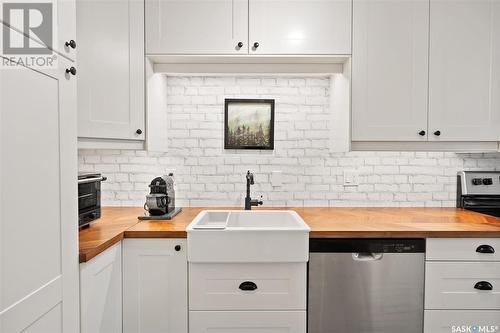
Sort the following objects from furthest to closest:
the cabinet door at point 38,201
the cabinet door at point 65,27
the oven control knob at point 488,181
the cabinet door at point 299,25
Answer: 1. the oven control knob at point 488,181
2. the cabinet door at point 299,25
3. the cabinet door at point 65,27
4. the cabinet door at point 38,201

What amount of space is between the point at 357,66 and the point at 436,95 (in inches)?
20.6

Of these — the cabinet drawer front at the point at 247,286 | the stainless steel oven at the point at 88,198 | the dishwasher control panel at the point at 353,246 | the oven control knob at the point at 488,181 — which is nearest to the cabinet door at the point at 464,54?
the oven control knob at the point at 488,181

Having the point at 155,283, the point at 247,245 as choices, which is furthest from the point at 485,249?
the point at 155,283

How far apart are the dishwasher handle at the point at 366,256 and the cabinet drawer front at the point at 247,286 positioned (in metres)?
0.29

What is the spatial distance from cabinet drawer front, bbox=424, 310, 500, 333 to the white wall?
0.85 m

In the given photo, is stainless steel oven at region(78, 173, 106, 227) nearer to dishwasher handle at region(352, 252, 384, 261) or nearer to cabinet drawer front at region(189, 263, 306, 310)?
cabinet drawer front at region(189, 263, 306, 310)

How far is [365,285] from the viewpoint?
169cm

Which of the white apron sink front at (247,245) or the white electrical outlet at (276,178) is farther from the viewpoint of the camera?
the white electrical outlet at (276,178)

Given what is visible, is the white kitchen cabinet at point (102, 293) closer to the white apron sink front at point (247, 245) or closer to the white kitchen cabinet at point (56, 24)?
the white apron sink front at point (247, 245)

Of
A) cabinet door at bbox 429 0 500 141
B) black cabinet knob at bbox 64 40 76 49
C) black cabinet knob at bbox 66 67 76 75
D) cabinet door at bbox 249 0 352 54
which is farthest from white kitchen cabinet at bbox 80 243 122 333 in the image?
cabinet door at bbox 429 0 500 141

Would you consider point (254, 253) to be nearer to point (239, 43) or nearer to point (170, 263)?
point (170, 263)

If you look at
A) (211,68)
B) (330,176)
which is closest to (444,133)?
(330,176)

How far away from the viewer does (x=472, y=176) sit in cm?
230

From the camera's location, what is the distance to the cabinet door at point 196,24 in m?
1.94
